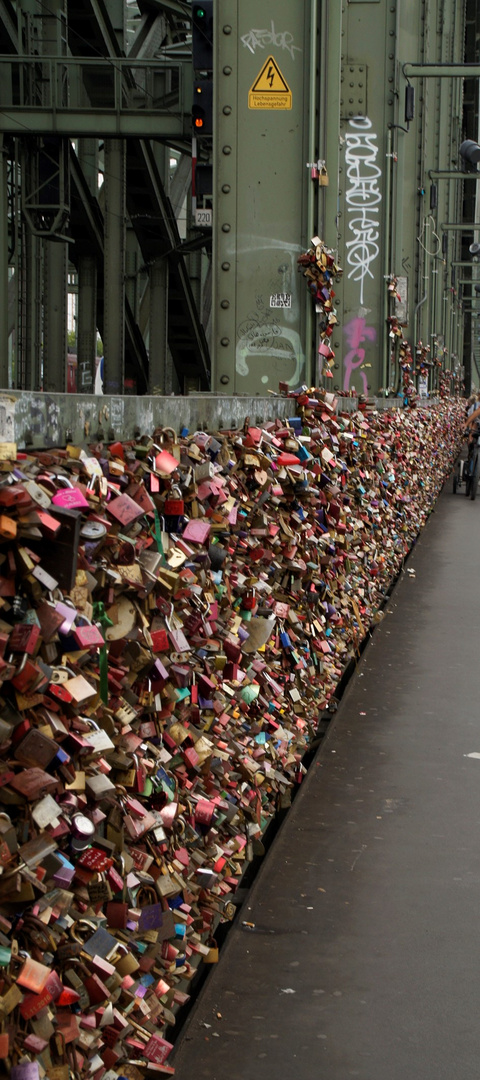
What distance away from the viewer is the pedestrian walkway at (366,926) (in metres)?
3.30

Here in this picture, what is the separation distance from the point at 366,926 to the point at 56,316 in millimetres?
19771

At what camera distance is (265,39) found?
775cm

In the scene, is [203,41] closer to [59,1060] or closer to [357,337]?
[357,337]

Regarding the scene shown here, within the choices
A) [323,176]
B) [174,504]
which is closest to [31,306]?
[323,176]

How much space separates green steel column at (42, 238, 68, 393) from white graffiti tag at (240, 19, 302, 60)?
15.2 metres

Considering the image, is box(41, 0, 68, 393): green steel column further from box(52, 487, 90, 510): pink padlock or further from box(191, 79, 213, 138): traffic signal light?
box(52, 487, 90, 510): pink padlock

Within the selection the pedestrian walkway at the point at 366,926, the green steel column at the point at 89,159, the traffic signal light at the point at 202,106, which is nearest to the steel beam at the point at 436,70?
the traffic signal light at the point at 202,106

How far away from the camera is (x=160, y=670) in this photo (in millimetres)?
2834

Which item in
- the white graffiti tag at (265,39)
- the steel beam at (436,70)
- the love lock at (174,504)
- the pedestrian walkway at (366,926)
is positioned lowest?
the pedestrian walkway at (366,926)

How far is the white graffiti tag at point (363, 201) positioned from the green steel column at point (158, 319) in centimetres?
1238

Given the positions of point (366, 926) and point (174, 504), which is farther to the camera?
point (366, 926)

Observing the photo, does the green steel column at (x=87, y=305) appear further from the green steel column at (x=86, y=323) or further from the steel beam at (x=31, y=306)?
the steel beam at (x=31, y=306)

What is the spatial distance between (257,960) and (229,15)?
573cm

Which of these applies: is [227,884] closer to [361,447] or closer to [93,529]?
[93,529]
